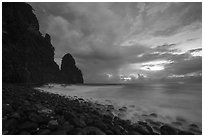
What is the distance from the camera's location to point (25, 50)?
107 ft

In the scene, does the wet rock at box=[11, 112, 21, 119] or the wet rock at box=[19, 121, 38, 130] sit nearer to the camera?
the wet rock at box=[19, 121, 38, 130]

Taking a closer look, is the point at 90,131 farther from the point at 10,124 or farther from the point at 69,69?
the point at 69,69

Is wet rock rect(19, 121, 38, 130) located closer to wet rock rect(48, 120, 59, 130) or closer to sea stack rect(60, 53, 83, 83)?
wet rock rect(48, 120, 59, 130)

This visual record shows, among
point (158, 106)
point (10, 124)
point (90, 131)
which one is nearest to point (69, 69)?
point (158, 106)

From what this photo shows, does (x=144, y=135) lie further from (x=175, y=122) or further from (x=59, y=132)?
(x=175, y=122)

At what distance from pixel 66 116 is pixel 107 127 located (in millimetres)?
1218

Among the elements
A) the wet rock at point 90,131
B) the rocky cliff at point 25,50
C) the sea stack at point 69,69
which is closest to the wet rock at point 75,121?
the wet rock at point 90,131

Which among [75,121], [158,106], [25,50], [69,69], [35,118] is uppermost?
[69,69]

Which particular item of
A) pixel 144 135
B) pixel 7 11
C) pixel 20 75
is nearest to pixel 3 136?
pixel 144 135

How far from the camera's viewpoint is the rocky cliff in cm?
2095

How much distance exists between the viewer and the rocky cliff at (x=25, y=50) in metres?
21.0

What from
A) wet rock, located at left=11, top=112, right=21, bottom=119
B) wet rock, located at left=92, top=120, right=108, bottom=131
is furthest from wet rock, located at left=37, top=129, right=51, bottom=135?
wet rock, located at left=92, top=120, right=108, bottom=131

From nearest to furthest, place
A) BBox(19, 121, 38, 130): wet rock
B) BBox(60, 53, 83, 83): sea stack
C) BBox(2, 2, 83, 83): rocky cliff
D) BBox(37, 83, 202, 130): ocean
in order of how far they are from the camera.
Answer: BBox(19, 121, 38, 130): wet rock < BBox(37, 83, 202, 130): ocean < BBox(2, 2, 83, 83): rocky cliff < BBox(60, 53, 83, 83): sea stack

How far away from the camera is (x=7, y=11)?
23188mm
